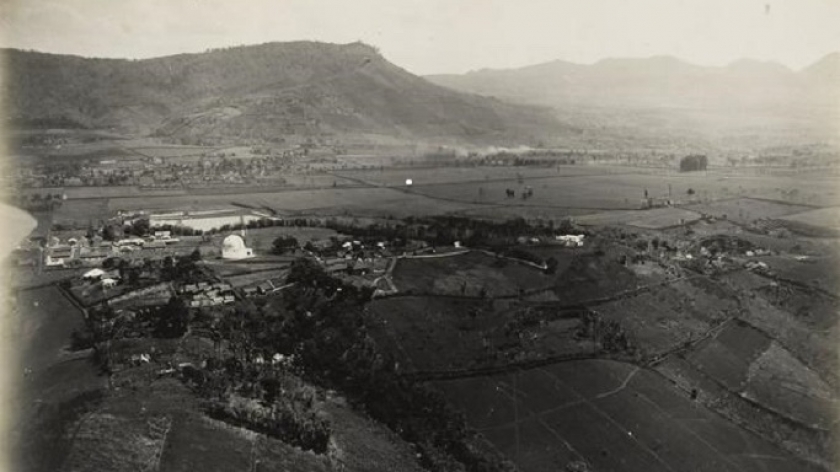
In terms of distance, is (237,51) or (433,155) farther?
(237,51)

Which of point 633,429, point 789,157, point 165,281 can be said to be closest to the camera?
point 633,429

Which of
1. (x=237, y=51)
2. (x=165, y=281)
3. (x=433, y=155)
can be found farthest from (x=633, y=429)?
(x=237, y=51)

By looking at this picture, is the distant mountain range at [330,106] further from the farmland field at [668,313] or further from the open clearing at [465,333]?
the open clearing at [465,333]

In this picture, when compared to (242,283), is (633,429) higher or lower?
lower

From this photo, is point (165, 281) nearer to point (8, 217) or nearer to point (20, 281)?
point (20, 281)

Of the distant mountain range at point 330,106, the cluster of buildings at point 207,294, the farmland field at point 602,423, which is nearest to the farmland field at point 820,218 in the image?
the farmland field at point 602,423

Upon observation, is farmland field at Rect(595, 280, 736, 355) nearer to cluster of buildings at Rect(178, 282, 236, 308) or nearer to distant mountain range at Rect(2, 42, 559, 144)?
cluster of buildings at Rect(178, 282, 236, 308)

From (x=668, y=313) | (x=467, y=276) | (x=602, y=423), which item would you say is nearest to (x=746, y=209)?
(x=668, y=313)

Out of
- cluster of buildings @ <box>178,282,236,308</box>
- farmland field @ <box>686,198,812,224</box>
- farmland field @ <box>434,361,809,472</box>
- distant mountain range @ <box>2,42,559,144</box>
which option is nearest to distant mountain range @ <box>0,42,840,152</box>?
distant mountain range @ <box>2,42,559,144</box>
